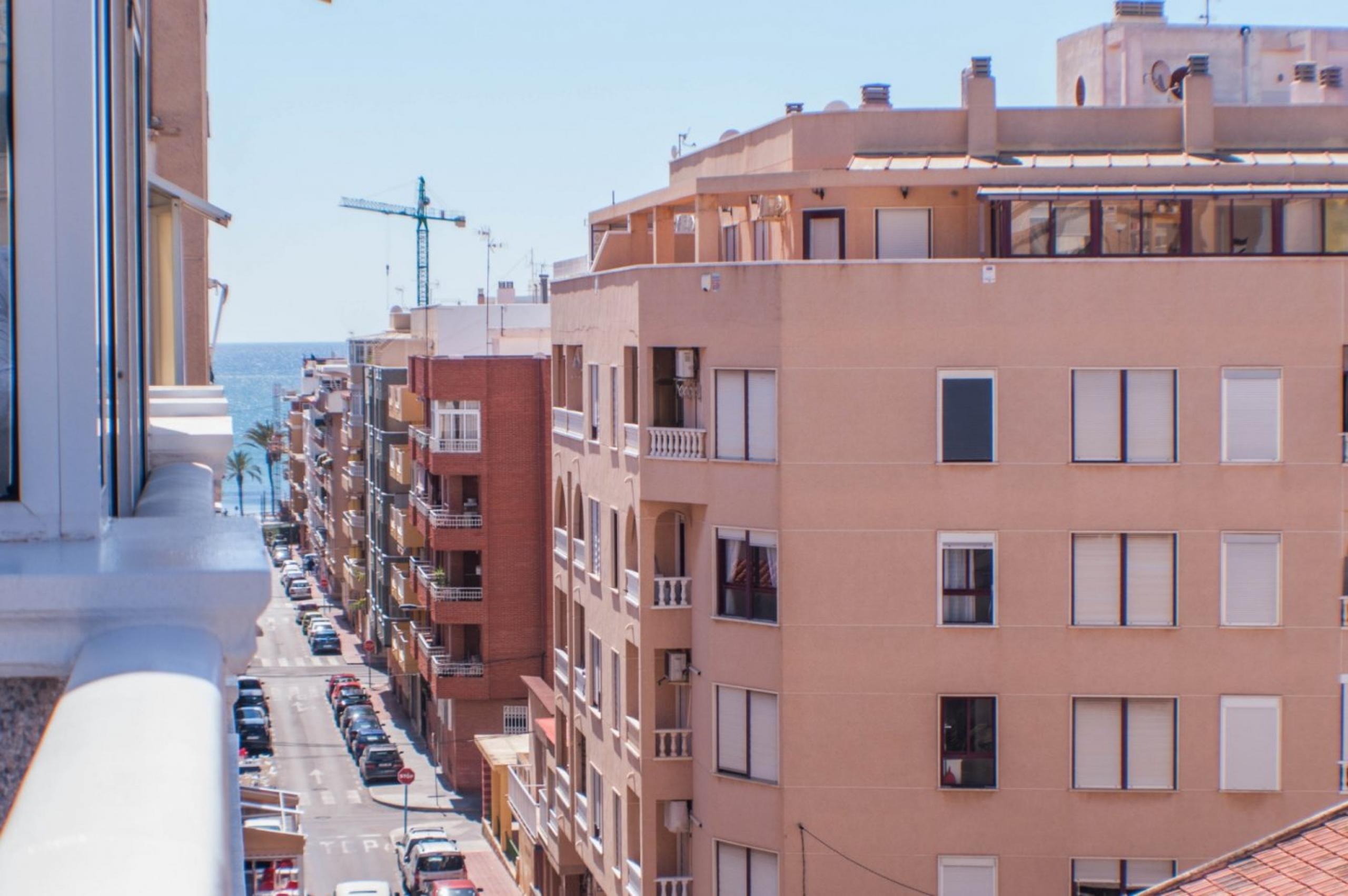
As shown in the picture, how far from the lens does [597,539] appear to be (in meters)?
28.2

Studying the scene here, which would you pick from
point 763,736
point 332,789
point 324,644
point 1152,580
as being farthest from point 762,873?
point 324,644

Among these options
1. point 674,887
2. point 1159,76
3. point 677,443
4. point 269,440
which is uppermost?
point 1159,76

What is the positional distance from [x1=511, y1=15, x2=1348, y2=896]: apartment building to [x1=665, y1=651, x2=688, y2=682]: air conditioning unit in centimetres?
65

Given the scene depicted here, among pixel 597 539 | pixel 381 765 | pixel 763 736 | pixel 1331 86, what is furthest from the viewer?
pixel 381 765

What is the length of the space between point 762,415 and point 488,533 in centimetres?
2925

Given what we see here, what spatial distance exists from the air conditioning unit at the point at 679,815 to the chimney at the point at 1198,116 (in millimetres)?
11132

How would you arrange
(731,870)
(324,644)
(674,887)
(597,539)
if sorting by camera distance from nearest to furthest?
(731,870), (674,887), (597,539), (324,644)

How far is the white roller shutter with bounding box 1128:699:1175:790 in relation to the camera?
70.9ft

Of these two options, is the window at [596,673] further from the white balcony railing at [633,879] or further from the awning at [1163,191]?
the awning at [1163,191]

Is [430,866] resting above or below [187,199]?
below

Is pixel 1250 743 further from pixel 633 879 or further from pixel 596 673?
pixel 596 673

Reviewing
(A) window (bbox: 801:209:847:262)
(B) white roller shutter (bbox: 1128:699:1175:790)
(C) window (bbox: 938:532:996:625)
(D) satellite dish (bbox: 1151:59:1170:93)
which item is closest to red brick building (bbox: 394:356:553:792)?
(D) satellite dish (bbox: 1151:59:1170:93)

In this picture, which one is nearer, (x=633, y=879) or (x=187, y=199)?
(x=187, y=199)

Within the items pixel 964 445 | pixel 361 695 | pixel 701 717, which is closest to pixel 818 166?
pixel 964 445
